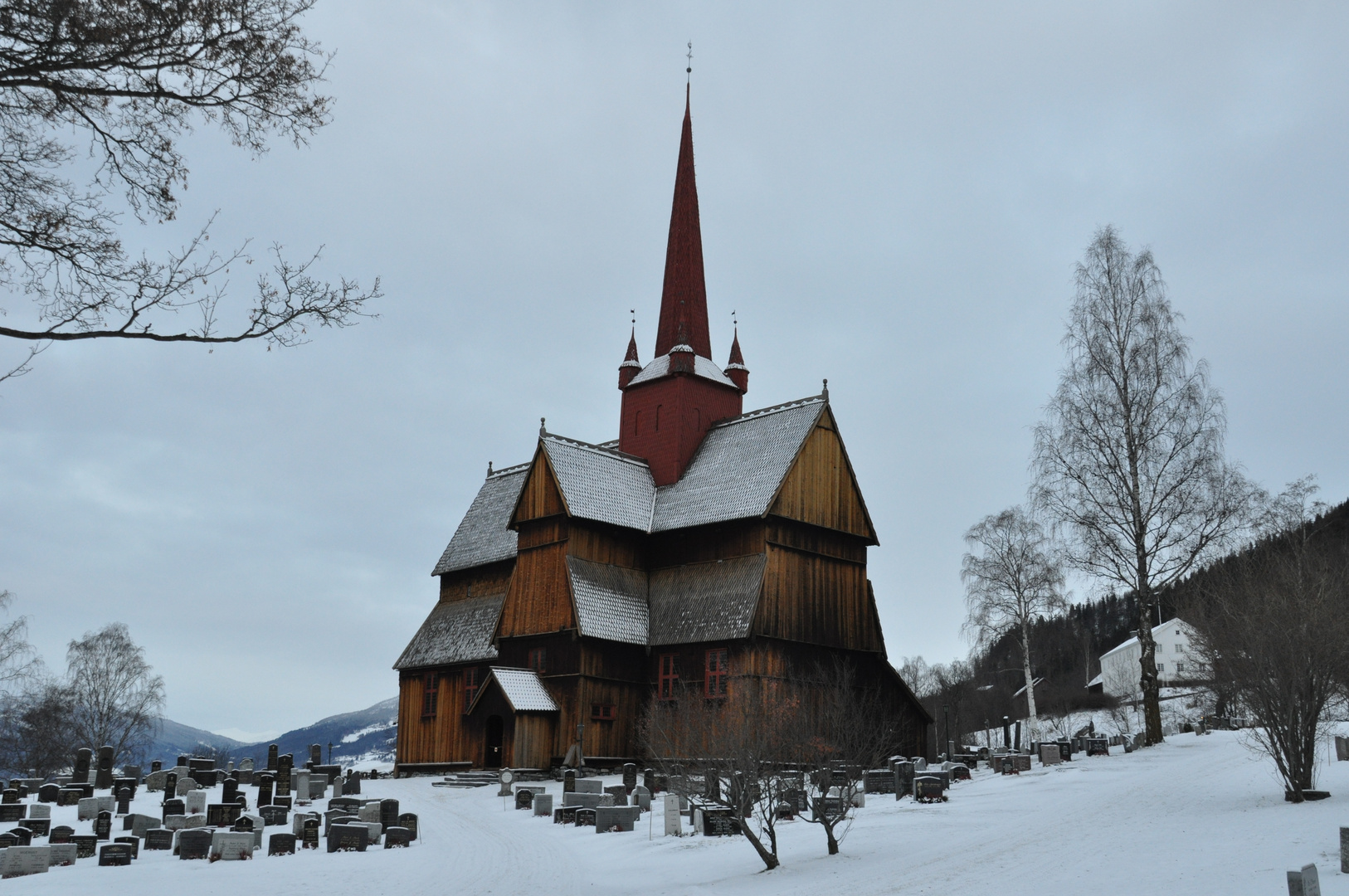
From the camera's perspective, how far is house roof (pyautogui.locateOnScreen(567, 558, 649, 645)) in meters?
34.1

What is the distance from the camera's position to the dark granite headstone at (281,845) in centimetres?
1969

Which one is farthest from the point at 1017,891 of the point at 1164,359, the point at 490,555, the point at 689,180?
the point at 689,180

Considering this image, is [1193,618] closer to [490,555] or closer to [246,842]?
[246,842]

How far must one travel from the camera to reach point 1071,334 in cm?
3378

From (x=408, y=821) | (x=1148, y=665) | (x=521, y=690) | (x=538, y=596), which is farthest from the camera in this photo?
(x=538, y=596)

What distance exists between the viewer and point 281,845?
19797mm

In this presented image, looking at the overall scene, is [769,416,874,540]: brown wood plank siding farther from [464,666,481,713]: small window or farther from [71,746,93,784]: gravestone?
[71,746,93,784]: gravestone

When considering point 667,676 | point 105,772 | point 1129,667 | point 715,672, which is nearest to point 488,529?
point 667,676

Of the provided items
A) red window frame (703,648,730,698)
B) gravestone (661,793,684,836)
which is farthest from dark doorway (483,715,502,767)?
gravestone (661,793,684,836)

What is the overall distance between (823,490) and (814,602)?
371 cm

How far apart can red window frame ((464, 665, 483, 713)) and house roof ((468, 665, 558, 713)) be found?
3514 mm

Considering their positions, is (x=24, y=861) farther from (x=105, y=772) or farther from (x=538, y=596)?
(x=538, y=596)

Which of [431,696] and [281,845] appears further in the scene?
[431,696]

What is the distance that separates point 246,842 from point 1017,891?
13.0 m
